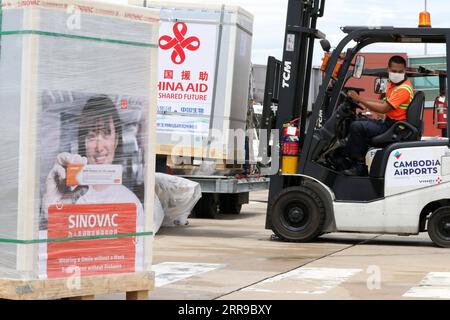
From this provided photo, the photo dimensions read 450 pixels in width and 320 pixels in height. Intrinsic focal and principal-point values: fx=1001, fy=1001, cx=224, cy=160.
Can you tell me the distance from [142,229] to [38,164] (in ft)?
3.32

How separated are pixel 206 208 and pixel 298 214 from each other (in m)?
4.11

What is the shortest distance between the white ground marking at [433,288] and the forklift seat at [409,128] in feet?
9.09

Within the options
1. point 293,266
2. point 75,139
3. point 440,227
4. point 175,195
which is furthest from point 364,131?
point 75,139

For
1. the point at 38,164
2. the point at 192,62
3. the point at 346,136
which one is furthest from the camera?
the point at 192,62

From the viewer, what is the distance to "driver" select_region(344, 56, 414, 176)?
11930 mm

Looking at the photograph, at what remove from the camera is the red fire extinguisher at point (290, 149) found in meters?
12.5

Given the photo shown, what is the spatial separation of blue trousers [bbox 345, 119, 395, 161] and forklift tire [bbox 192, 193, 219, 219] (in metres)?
4.44

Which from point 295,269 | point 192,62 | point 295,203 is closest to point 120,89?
point 295,269

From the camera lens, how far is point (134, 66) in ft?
22.8

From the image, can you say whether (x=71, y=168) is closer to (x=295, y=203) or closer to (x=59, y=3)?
(x=59, y=3)

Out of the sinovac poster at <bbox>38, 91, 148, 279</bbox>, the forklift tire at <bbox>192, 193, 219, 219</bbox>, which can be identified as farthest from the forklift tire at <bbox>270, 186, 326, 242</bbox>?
the sinovac poster at <bbox>38, 91, 148, 279</bbox>

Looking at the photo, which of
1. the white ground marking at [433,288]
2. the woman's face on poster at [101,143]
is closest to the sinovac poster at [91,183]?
Answer: the woman's face on poster at [101,143]

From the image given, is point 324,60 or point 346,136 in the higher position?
point 324,60

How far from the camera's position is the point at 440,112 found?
40.8 feet
